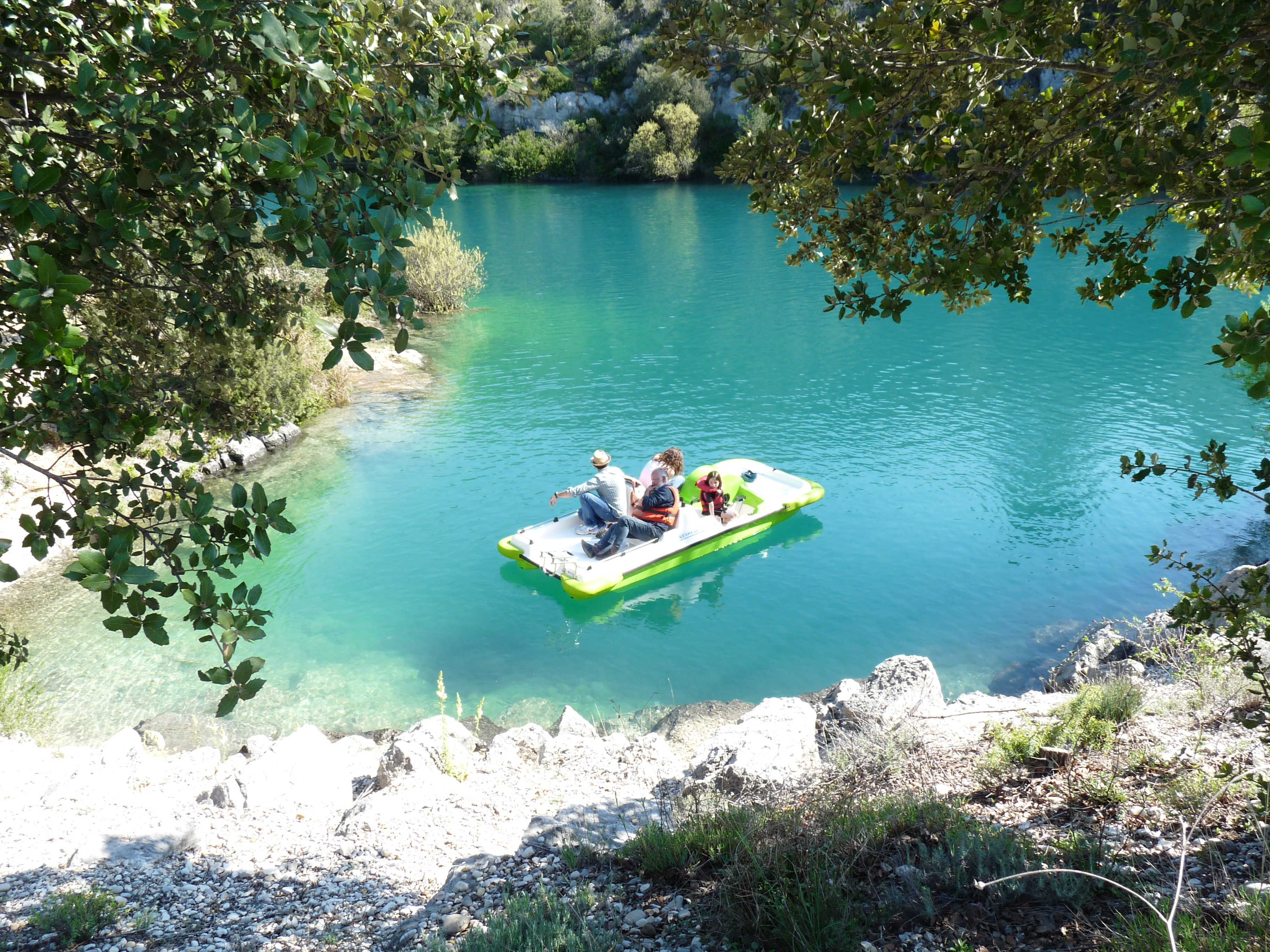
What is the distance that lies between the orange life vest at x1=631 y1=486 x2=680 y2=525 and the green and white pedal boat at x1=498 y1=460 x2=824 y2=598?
0.34ft

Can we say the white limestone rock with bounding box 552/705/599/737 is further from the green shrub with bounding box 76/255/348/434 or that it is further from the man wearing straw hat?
the green shrub with bounding box 76/255/348/434

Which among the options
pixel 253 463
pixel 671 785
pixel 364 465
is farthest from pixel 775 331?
pixel 671 785

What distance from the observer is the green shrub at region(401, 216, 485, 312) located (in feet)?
73.1

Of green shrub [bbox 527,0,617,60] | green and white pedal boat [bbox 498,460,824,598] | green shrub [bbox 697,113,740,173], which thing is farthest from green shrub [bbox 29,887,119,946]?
green shrub [bbox 527,0,617,60]

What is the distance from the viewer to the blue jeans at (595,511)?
31.7ft

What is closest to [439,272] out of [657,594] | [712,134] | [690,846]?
[657,594]

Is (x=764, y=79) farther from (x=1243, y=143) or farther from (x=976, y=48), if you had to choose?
(x=1243, y=143)

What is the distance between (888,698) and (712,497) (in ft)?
15.4

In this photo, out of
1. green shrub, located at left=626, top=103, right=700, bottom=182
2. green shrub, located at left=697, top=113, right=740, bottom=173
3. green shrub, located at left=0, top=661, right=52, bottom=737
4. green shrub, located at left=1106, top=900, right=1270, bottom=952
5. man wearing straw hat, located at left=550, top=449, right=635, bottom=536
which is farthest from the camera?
green shrub, located at left=697, top=113, right=740, bottom=173

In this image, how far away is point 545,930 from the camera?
3.11 metres

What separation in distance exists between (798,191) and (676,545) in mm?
6183

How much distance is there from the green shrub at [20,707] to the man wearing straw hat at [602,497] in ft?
17.9

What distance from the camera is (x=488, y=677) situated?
8156 millimetres

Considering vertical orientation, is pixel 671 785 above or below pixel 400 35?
below
